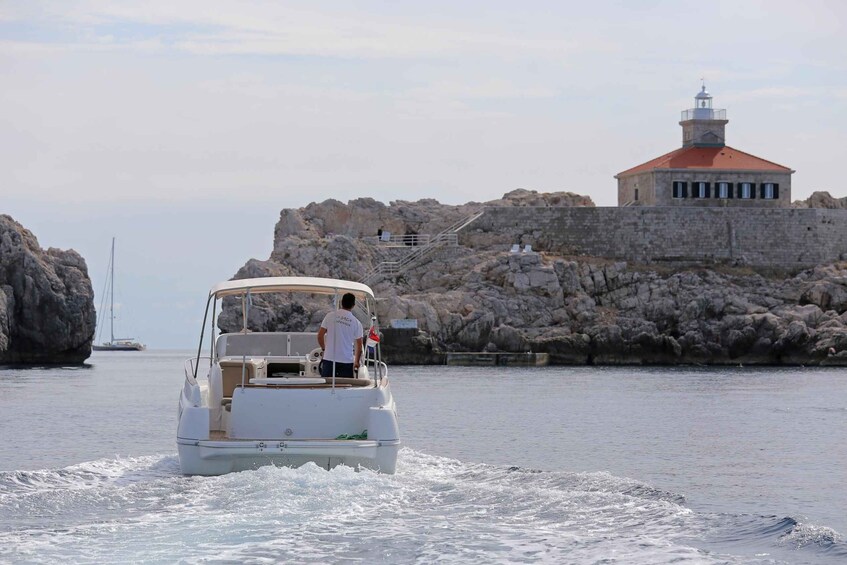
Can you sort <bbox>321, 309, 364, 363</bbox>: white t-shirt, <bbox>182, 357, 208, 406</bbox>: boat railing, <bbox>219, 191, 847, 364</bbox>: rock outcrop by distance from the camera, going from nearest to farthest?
<bbox>182, 357, 208, 406</bbox>: boat railing
<bbox>321, 309, 364, 363</bbox>: white t-shirt
<bbox>219, 191, 847, 364</bbox>: rock outcrop

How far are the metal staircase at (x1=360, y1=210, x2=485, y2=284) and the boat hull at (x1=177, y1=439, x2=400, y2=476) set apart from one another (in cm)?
4060

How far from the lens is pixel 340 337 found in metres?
15.3

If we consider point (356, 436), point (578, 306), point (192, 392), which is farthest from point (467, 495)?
point (578, 306)

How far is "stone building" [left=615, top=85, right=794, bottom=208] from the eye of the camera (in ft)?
202

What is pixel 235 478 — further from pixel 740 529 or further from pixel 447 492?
pixel 740 529

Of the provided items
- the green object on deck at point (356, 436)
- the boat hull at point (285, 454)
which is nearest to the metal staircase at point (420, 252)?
the green object on deck at point (356, 436)

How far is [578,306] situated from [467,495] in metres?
41.3

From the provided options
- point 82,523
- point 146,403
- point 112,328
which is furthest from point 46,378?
point 112,328

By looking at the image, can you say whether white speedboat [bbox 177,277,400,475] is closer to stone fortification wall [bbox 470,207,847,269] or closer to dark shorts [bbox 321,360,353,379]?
dark shorts [bbox 321,360,353,379]

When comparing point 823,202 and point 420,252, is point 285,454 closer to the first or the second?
point 420,252

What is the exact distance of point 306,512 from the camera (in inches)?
479

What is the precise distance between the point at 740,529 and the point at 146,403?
2067cm

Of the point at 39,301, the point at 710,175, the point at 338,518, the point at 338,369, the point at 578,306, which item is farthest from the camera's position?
the point at 710,175

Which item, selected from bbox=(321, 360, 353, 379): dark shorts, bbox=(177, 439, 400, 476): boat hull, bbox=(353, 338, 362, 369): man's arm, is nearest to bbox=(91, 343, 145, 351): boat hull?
bbox=(353, 338, 362, 369): man's arm
